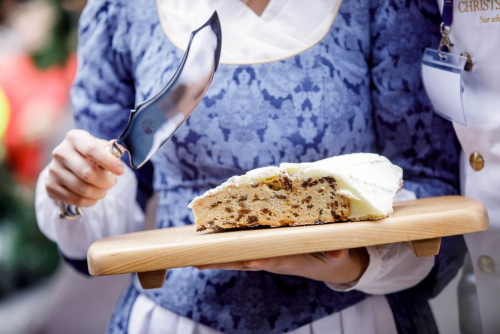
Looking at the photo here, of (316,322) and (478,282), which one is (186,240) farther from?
(478,282)

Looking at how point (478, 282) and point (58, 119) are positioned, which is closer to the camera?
point (478, 282)

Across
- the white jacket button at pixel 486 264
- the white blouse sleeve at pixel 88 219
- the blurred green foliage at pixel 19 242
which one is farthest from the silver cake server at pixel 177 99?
the blurred green foliage at pixel 19 242

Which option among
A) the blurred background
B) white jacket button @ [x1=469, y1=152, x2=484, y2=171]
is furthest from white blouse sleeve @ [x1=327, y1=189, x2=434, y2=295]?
the blurred background

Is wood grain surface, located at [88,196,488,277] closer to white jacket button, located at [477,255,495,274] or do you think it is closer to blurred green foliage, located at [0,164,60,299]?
white jacket button, located at [477,255,495,274]

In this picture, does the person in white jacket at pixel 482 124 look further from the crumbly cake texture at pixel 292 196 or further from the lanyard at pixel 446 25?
the crumbly cake texture at pixel 292 196

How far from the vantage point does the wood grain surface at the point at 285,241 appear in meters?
0.65

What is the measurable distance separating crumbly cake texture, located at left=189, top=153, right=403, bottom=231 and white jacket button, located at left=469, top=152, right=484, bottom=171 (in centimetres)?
20

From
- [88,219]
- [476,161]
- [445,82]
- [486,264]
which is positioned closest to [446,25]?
[445,82]

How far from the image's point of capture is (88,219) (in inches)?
39.6

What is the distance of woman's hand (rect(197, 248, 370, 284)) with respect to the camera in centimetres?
70

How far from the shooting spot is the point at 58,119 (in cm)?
154

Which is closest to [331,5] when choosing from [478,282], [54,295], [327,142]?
[327,142]

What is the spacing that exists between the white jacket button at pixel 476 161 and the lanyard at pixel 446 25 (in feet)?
0.52

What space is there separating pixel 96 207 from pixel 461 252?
2.10 feet
